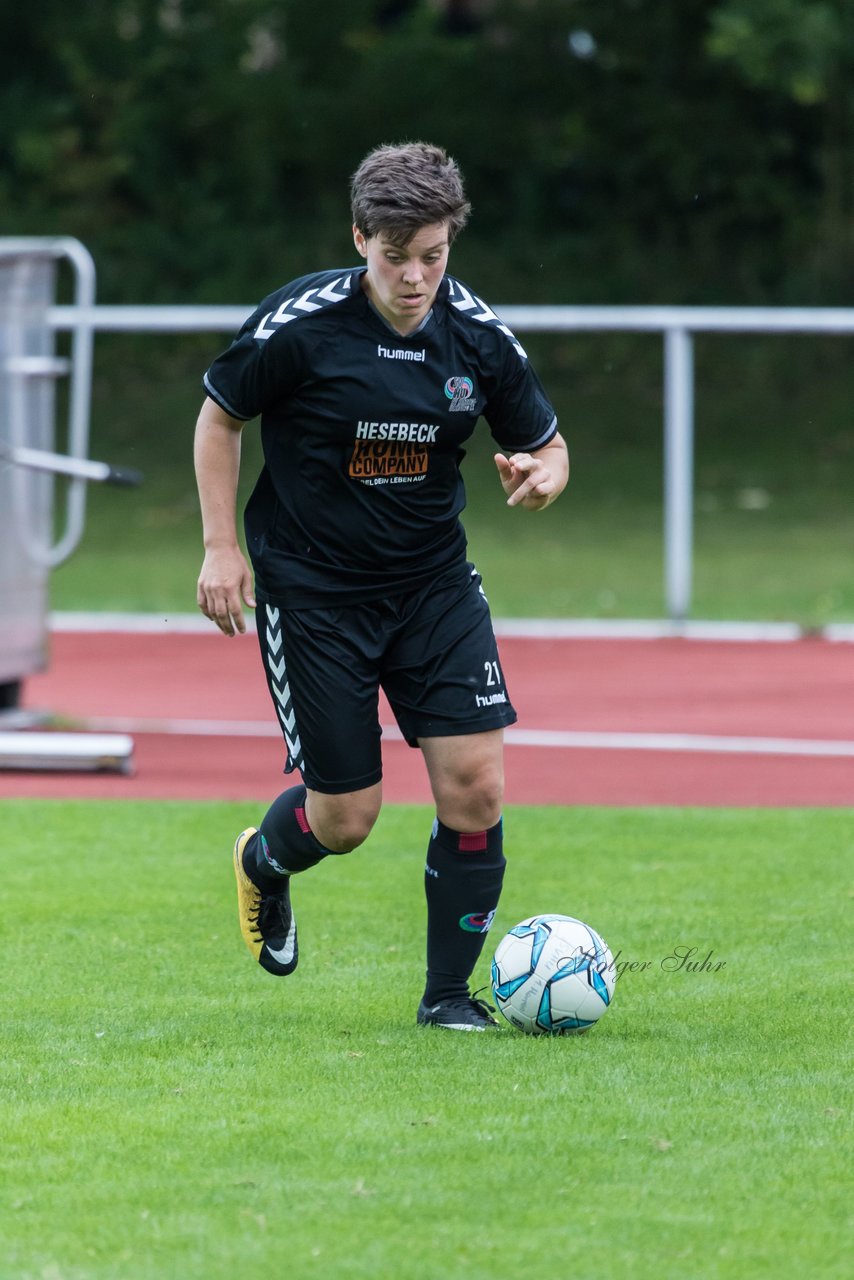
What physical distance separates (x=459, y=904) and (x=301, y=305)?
1.50 meters

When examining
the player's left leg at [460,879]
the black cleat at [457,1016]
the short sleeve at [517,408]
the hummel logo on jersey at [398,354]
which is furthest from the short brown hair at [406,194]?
the black cleat at [457,1016]

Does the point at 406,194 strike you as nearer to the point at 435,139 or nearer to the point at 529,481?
the point at 529,481

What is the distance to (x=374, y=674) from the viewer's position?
502cm

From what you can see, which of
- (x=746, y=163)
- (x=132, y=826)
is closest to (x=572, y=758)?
(x=132, y=826)

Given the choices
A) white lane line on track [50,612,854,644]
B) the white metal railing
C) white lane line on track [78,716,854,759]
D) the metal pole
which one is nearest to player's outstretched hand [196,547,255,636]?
white lane line on track [78,716,854,759]

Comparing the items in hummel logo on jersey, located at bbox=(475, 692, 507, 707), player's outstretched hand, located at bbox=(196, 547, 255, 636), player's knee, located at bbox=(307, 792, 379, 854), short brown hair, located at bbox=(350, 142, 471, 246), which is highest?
short brown hair, located at bbox=(350, 142, 471, 246)

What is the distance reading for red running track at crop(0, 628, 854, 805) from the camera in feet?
28.8

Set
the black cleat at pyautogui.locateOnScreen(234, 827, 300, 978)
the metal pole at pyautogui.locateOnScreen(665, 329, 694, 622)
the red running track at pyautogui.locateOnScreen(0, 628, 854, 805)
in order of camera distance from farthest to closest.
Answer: the metal pole at pyautogui.locateOnScreen(665, 329, 694, 622) < the red running track at pyautogui.locateOnScreen(0, 628, 854, 805) < the black cleat at pyautogui.locateOnScreen(234, 827, 300, 978)

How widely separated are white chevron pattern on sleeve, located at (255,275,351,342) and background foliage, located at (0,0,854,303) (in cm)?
2193

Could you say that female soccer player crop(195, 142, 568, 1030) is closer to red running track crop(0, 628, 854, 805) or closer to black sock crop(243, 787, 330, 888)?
black sock crop(243, 787, 330, 888)

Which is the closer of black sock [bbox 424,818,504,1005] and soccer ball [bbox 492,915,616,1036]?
soccer ball [bbox 492,915,616,1036]

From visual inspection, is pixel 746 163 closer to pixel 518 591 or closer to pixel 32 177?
pixel 32 177

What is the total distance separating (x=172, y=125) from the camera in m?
29.5

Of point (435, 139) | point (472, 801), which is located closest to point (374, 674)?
point (472, 801)
